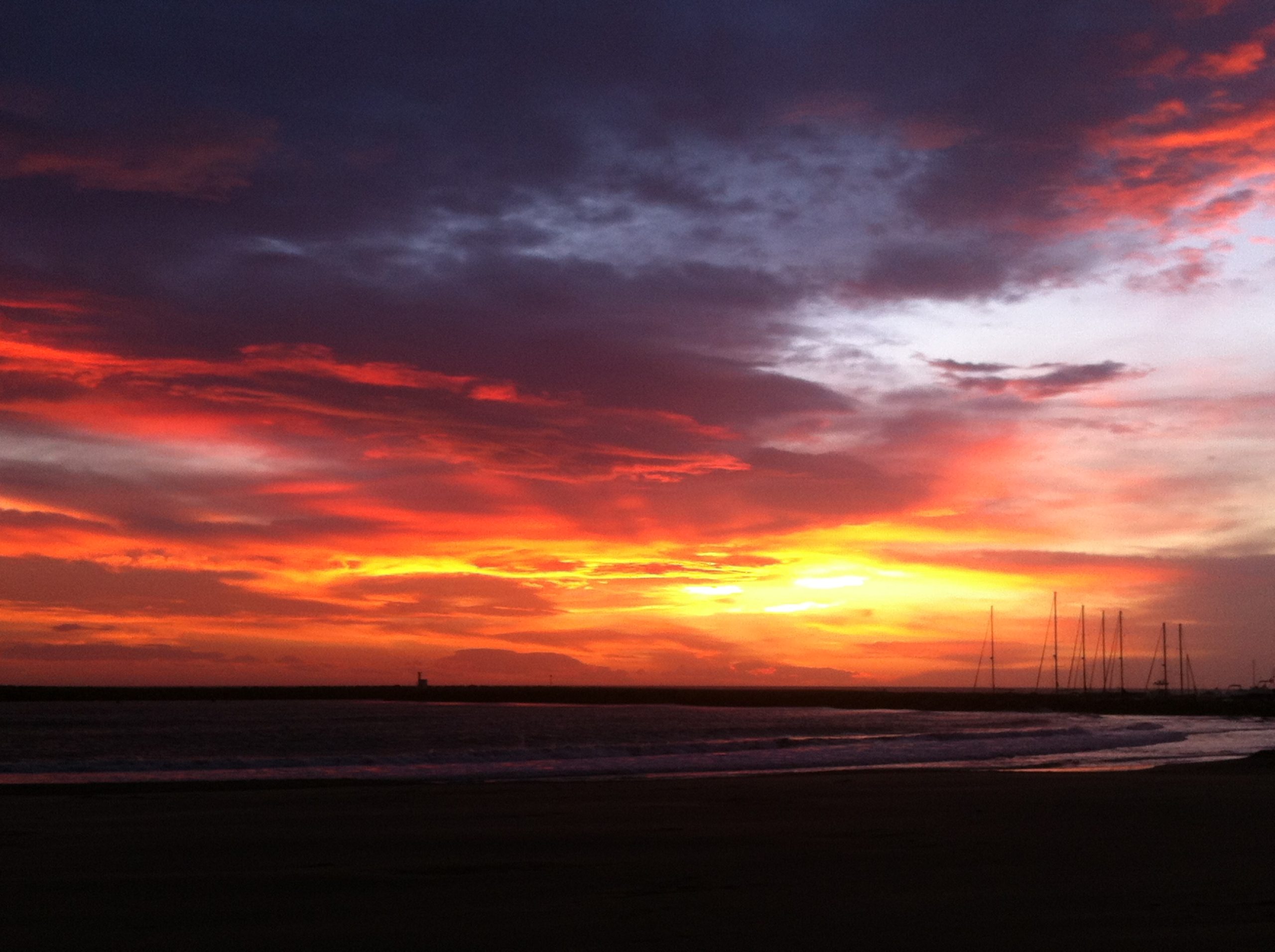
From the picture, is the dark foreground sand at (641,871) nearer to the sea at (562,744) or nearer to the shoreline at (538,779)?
the shoreline at (538,779)

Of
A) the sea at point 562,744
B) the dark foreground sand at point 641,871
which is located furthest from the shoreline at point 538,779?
the dark foreground sand at point 641,871

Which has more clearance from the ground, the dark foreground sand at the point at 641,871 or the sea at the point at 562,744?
the dark foreground sand at the point at 641,871

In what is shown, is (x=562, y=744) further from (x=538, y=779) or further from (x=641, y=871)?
(x=641, y=871)

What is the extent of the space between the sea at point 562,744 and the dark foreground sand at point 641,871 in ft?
35.4

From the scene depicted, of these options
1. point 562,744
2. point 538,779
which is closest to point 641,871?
point 538,779

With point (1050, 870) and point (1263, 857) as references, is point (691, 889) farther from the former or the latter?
point (1263, 857)

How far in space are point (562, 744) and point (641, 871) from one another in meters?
38.5

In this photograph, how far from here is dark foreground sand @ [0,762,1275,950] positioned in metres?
9.52

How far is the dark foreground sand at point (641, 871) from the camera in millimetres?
9516

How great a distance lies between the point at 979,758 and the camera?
3747 centimetres

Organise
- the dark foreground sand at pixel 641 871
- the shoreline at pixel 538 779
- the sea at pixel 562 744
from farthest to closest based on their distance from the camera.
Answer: the sea at pixel 562 744
the shoreline at pixel 538 779
the dark foreground sand at pixel 641 871

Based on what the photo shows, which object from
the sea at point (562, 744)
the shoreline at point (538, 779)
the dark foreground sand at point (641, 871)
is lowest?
the sea at point (562, 744)

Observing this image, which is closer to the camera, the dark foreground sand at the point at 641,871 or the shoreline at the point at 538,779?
the dark foreground sand at the point at 641,871

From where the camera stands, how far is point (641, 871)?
12.6 m
